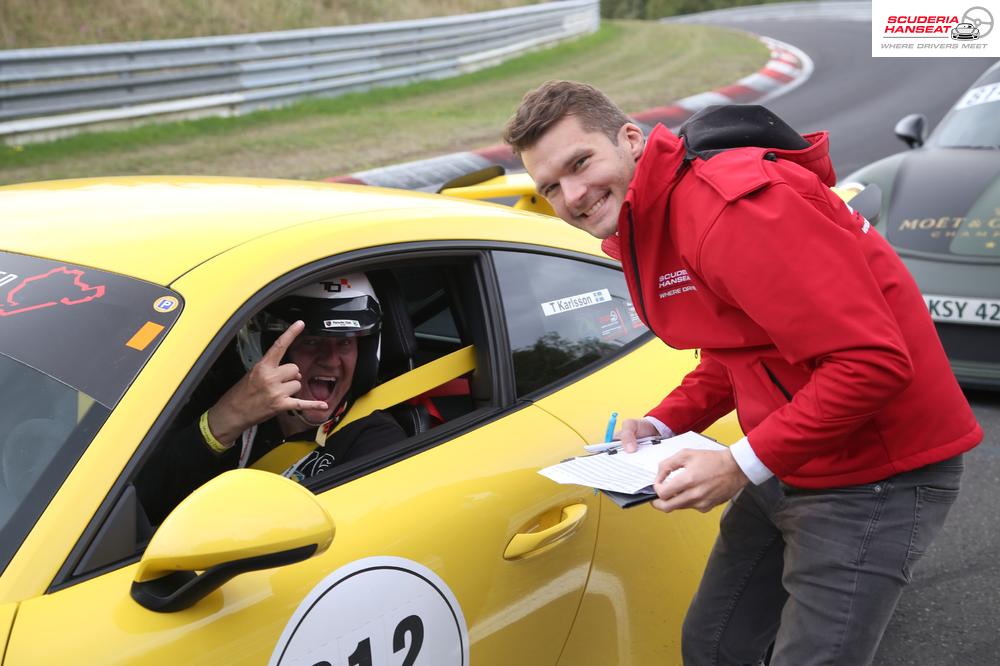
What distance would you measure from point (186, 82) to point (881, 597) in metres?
11.4

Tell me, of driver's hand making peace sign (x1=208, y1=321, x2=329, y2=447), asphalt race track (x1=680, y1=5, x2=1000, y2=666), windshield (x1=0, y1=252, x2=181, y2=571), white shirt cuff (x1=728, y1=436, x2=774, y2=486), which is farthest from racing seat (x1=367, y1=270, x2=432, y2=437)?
asphalt race track (x1=680, y1=5, x2=1000, y2=666)

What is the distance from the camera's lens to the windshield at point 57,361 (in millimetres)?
Result: 1761

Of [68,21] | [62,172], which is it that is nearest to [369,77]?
[68,21]

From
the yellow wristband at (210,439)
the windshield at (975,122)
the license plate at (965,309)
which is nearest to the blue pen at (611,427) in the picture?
the yellow wristband at (210,439)

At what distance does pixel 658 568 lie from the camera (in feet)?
8.29

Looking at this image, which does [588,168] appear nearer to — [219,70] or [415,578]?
[415,578]

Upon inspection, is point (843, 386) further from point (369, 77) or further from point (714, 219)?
point (369, 77)

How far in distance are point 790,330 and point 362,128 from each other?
36.5ft

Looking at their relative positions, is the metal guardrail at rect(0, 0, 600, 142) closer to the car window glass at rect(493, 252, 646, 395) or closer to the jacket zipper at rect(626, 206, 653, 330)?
the car window glass at rect(493, 252, 646, 395)

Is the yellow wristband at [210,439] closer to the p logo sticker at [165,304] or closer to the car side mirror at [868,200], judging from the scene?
the p logo sticker at [165,304]

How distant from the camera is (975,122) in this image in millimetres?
6613

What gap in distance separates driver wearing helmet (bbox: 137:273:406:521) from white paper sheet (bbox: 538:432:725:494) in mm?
418

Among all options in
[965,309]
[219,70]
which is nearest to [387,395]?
[965,309]

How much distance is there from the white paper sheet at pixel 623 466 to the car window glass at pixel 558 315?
11.7 inches
